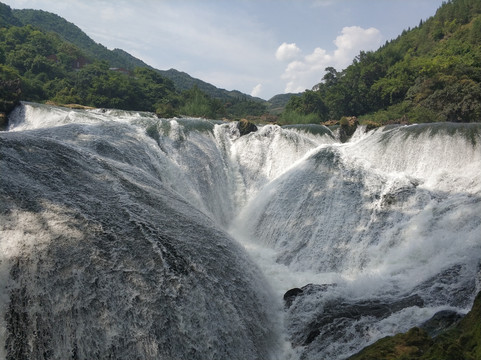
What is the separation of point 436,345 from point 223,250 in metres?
3.27

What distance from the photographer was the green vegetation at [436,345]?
289cm

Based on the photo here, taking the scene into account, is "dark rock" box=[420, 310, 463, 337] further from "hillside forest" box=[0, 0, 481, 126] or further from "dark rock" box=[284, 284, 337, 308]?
"hillside forest" box=[0, 0, 481, 126]

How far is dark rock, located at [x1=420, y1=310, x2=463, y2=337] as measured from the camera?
4074 mm

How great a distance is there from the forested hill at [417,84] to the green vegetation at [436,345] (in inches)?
676

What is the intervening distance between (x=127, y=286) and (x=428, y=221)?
6.39 metres

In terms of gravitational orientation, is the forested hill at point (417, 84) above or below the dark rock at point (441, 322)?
above

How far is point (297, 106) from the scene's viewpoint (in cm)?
3403

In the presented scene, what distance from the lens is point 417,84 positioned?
26.1 meters

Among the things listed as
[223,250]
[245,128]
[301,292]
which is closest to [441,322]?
[301,292]

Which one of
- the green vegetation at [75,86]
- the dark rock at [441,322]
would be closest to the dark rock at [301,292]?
the dark rock at [441,322]

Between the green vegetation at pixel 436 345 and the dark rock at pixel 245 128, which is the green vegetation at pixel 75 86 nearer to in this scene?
the dark rock at pixel 245 128

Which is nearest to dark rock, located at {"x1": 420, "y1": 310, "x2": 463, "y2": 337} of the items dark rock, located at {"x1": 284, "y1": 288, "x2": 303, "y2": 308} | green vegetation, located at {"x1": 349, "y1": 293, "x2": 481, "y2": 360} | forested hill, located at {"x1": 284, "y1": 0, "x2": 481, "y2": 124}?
green vegetation, located at {"x1": 349, "y1": 293, "x2": 481, "y2": 360}

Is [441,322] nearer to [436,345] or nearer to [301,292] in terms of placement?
[436,345]

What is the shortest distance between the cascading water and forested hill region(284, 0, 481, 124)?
10.3m
